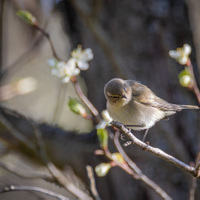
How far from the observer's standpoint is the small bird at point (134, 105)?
8.69ft

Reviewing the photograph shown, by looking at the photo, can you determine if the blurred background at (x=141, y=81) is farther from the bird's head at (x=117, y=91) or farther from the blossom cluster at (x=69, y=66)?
the blossom cluster at (x=69, y=66)

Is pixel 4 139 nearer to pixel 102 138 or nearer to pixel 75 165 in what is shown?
pixel 75 165

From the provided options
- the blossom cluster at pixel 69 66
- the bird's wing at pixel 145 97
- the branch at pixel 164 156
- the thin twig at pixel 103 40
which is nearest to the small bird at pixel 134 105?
the bird's wing at pixel 145 97

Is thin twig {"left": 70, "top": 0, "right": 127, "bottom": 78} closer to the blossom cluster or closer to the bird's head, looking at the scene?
the bird's head

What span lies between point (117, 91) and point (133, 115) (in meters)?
0.27

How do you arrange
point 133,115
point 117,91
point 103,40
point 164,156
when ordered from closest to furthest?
point 164,156, point 117,91, point 133,115, point 103,40

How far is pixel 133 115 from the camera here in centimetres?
273

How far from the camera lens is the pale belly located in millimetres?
2686

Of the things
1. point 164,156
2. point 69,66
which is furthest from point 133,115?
point 164,156

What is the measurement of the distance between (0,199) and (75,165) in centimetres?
288

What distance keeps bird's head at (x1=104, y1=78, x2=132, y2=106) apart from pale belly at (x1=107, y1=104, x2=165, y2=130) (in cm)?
5

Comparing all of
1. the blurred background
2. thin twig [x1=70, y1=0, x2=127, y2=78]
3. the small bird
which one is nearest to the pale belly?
the small bird

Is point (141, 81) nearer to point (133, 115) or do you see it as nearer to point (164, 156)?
point (133, 115)

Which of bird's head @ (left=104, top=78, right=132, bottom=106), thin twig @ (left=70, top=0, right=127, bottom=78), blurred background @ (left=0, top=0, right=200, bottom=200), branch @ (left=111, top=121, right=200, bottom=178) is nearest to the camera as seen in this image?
branch @ (left=111, top=121, right=200, bottom=178)
